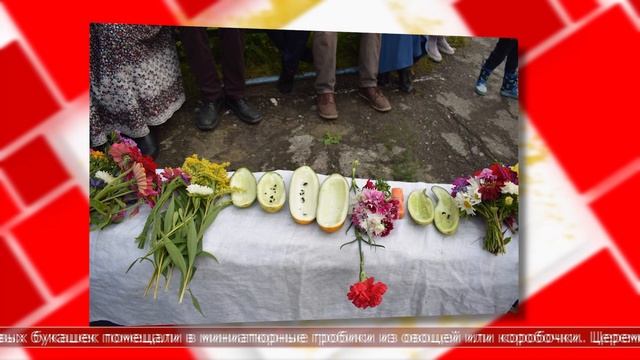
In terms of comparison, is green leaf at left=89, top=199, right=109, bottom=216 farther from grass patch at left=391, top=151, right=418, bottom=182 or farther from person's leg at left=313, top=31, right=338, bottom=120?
grass patch at left=391, top=151, right=418, bottom=182

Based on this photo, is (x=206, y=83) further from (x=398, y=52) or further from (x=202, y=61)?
(x=398, y=52)

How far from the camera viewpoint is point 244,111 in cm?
115

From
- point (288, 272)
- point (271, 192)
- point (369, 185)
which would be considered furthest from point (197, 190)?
point (369, 185)

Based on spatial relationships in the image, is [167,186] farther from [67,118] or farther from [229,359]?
[229,359]

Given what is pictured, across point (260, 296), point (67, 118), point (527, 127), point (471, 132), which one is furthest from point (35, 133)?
point (527, 127)

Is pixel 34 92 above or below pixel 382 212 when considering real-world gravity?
above

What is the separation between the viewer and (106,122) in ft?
3.56

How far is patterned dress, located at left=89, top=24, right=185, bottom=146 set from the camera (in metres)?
1.05

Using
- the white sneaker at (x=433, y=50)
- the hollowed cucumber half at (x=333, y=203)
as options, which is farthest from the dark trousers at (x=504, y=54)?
the hollowed cucumber half at (x=333, y=203)

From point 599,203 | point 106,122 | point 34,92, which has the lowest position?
point 599,203

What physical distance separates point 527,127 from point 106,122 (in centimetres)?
100

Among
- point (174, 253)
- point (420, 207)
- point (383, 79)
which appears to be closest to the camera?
point (174, 253)

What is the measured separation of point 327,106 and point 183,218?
435 millimetres

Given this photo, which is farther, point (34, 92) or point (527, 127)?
point (527, 127)
